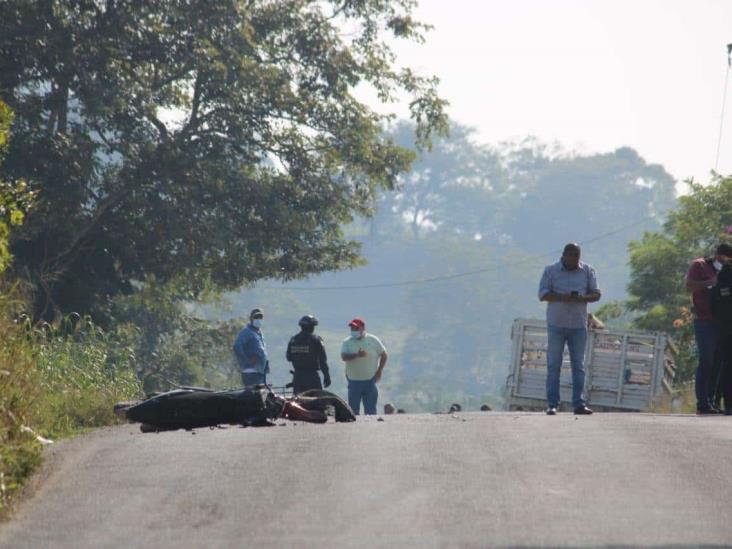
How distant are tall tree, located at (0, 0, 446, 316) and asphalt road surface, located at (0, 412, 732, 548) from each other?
17.1m

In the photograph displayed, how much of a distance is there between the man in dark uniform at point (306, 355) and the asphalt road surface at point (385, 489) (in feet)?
19.8

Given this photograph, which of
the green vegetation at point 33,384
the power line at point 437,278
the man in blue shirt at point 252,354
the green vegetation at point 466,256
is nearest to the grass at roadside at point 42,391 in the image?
the green vegetation at point 33,384

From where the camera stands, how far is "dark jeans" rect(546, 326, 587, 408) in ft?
53.4

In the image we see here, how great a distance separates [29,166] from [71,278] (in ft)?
8.65

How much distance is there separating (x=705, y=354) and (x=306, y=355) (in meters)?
5.15

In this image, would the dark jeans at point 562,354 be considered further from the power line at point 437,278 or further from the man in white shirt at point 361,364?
the power line at point 437,278

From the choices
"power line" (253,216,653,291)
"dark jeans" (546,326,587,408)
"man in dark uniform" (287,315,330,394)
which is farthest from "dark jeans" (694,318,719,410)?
"power line" (253,216,653,291)

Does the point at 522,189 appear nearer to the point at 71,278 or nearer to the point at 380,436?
the point at 71,278

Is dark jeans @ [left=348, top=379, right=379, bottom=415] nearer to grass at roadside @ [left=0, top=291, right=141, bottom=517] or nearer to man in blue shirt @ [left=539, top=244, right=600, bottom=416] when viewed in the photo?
grass at roadside @ [left=0, top=291, right=141, bottom=517]

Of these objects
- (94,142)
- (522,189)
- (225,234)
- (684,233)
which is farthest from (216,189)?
(522,189)

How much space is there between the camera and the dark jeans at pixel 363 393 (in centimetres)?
2066

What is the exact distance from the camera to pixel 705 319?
16578 mm

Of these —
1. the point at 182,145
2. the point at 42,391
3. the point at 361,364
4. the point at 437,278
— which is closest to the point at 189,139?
the point at 182,145

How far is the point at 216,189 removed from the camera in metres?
31.6
